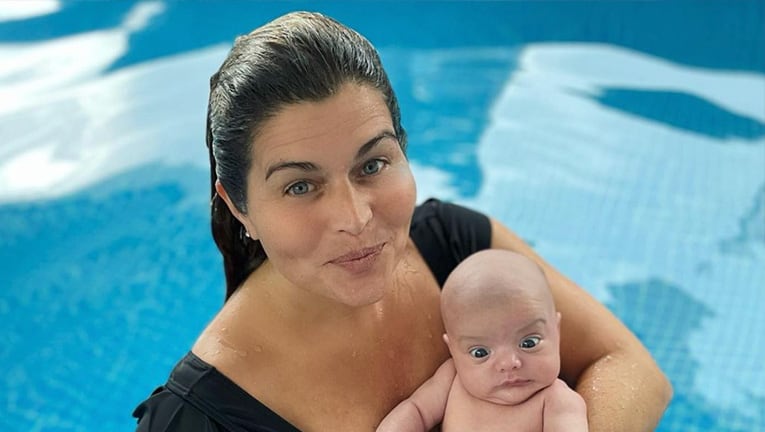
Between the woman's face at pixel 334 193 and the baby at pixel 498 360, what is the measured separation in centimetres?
29

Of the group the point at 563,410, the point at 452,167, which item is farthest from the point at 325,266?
the point at 452,167

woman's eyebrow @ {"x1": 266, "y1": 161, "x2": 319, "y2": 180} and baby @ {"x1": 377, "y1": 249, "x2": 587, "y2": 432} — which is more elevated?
woman's eyebrow @ {"x1": 266, "y1": 161, "x2": 319, "y2": 180}

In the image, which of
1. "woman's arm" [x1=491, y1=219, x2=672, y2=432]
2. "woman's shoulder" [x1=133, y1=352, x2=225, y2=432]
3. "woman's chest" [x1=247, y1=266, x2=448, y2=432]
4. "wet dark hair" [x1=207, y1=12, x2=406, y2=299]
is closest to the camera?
"wet dark hair" [x1=207, y1=12, x2=406, y2=299]

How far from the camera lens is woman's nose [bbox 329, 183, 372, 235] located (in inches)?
68.5

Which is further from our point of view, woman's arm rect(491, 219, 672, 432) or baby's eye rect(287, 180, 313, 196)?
woman's arm rect(491, 219, 672, 432)

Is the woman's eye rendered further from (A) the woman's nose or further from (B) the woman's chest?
(B) the woman's chest

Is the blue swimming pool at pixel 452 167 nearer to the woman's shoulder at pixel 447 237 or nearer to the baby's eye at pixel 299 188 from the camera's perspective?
the woman's shoulder at pixel 447 237

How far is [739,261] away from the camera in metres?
4.16

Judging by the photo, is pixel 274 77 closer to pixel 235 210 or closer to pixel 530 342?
pixel 235 210

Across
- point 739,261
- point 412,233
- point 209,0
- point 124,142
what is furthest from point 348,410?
point 209,0

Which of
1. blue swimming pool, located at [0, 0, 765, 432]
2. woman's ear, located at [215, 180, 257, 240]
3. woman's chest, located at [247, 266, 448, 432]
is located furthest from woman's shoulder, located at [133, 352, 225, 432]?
blue swimming pool, located at [0, 0, 765, 432]

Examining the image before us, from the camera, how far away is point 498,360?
2.03 meters

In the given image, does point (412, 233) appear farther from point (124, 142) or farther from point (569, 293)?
point (124, 142)

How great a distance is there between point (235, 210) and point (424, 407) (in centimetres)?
58
